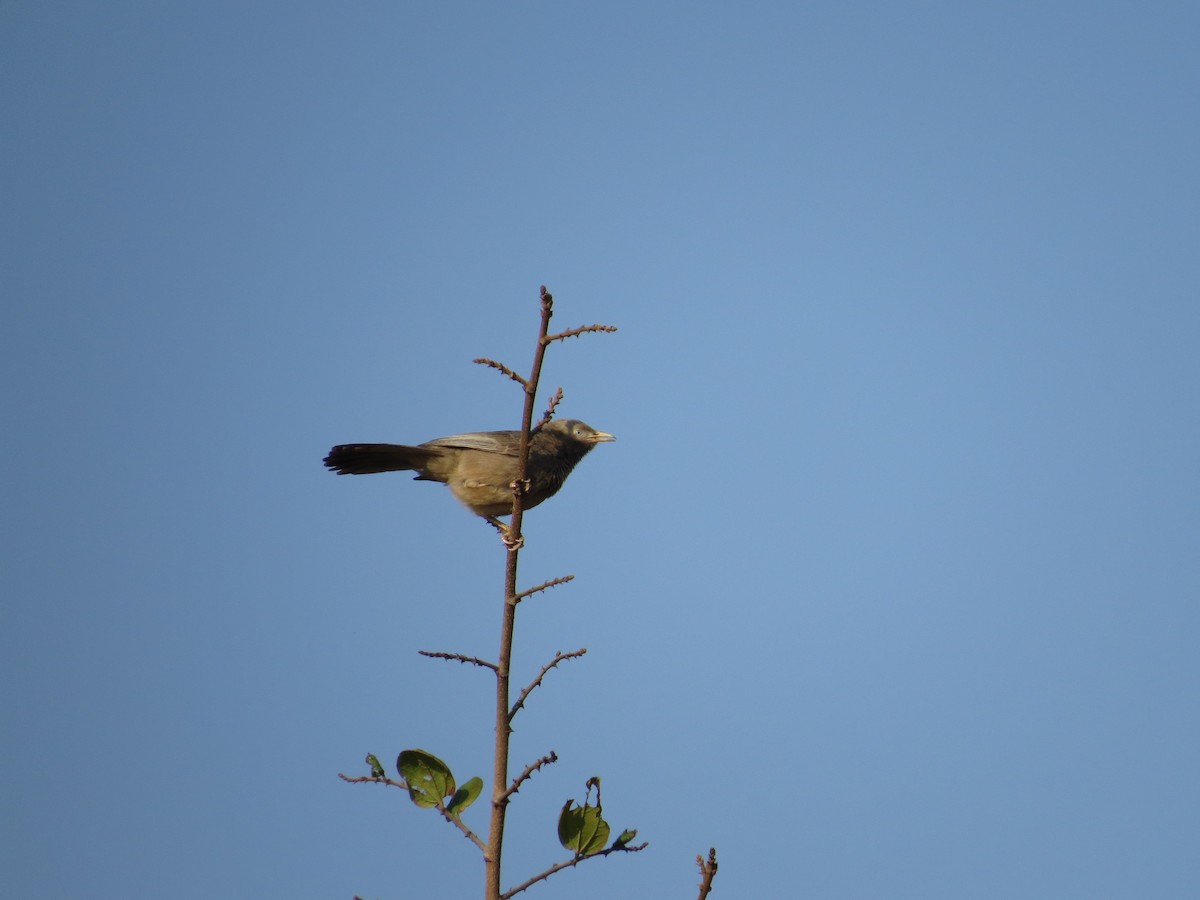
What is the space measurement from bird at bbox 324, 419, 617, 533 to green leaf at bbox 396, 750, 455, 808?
15.0ft

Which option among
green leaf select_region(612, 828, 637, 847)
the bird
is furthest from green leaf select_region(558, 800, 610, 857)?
the bird

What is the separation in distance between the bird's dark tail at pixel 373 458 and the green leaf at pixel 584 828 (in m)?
5.12

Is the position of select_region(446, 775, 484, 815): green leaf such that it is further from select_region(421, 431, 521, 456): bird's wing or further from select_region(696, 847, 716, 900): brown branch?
select_region(421, 431, 521, 456): bird's wing

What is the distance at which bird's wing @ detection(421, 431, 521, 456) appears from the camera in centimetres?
852

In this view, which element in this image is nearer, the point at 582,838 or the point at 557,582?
the point at 582,838

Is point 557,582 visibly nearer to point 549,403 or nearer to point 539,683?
point 539,683

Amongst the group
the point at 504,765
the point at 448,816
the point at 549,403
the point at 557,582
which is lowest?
the point at 448,816

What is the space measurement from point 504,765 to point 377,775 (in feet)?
2.01

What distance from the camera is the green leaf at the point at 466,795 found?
137 inches

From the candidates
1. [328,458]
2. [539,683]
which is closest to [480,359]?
[539,683]

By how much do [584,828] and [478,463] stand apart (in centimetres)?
534

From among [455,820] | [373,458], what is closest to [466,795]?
[455,820]

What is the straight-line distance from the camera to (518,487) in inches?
163

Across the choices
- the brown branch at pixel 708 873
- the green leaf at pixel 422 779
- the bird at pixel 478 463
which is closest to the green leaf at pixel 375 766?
the green leaf at pixel 422 779
